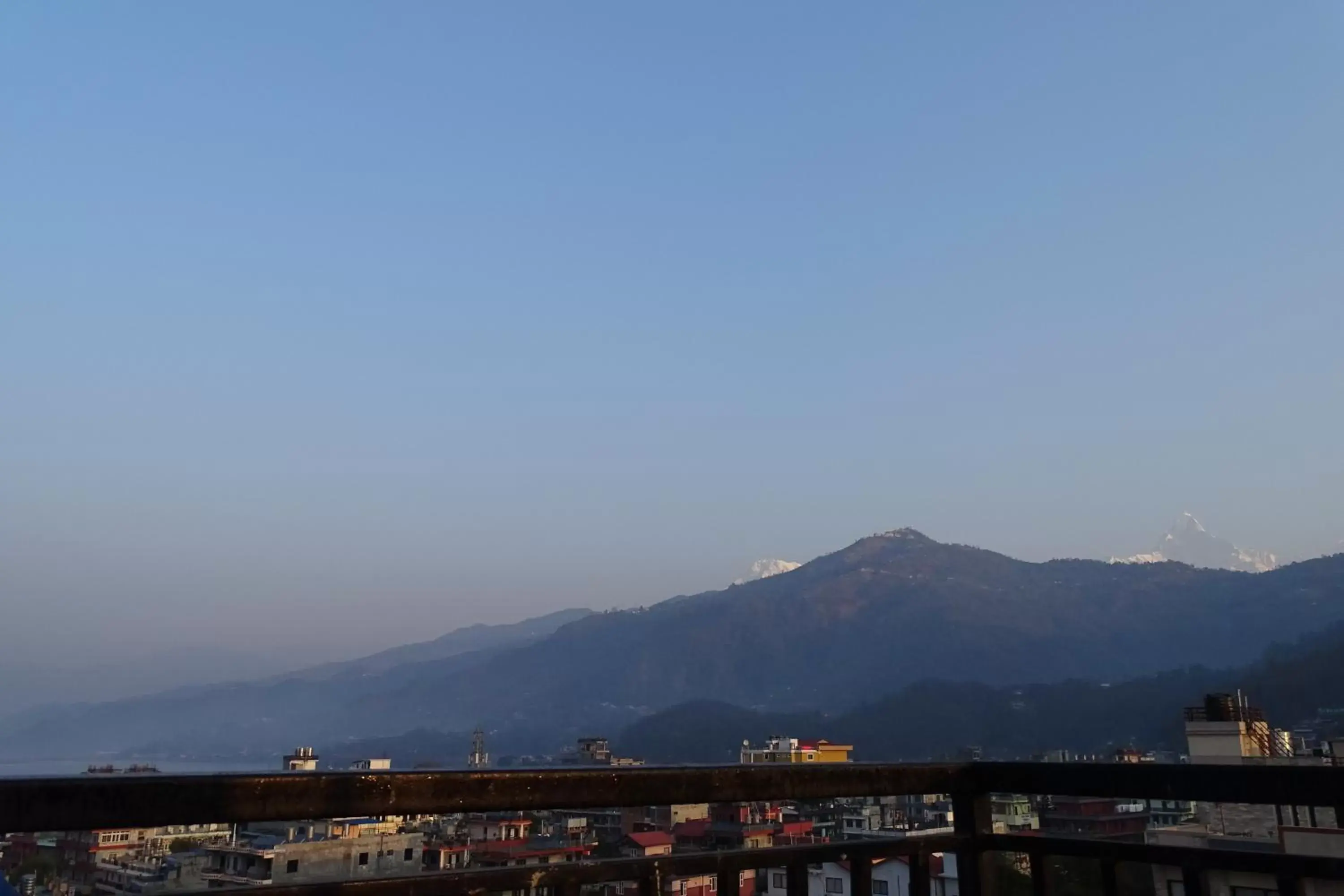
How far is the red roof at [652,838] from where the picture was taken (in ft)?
5.97

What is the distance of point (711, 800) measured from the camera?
1.85 meters

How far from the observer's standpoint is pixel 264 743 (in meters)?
128

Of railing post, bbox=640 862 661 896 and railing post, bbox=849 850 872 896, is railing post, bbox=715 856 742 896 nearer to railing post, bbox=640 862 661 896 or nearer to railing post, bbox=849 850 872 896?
railing post, bbox=640 862 661 896

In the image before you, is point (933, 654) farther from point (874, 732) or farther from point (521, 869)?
point (521, 869)

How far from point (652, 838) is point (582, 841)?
14cm

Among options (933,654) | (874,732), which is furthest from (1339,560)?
(874,732)

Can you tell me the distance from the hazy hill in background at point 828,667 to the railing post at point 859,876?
11844cm

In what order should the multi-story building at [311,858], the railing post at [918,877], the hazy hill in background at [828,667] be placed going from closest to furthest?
the multi-story building at [311,858] < the railing post at [918,877] < the hazy hill in background at [828,667]

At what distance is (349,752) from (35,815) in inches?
4145

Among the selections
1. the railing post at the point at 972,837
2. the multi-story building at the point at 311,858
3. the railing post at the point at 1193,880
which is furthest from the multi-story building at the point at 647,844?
the railing post at the point at 1193,880

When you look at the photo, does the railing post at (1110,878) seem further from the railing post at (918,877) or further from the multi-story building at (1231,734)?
the multi-story building at (1231,734)

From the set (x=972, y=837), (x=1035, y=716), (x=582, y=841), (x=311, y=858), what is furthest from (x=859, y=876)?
(x=1035, y=716)

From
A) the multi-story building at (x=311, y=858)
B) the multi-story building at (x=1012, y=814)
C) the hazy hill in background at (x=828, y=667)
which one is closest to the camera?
the multi-story building at (x=311, y=858)

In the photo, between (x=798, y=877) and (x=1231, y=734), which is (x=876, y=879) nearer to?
(x=798, y=877)
